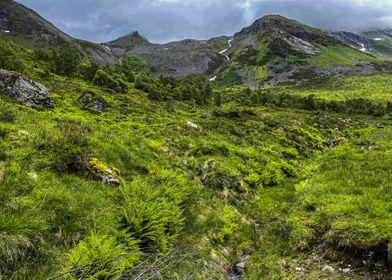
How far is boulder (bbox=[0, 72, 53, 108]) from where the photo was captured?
27.3m

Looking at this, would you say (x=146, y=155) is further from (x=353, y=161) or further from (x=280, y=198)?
(x=353, y=161)

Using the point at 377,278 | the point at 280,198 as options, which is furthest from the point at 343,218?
the point at 280,198

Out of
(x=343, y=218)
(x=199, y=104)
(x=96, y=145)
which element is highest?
(x=199, y=104)

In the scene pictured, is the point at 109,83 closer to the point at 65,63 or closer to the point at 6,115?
the point at 65,63

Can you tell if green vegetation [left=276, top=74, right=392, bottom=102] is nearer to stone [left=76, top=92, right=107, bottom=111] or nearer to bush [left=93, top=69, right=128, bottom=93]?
bush [left=93, top=69, right=128, bottom=93]

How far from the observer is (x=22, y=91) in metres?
28.3

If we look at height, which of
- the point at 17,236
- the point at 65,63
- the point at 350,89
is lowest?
the point at 17,236

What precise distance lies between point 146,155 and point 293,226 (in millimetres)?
7589

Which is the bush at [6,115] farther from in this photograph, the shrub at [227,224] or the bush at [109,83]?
the bush at [109,83]

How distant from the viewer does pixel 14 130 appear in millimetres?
10891

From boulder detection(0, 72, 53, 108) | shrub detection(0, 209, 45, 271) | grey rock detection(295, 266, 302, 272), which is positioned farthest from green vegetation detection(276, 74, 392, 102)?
shrub detection(0, 209, 45, 271)

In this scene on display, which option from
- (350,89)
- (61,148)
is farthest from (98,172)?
(350,89)

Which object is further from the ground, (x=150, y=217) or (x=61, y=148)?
(x=61, y=148)

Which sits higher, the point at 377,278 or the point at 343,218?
the point at 343,218
